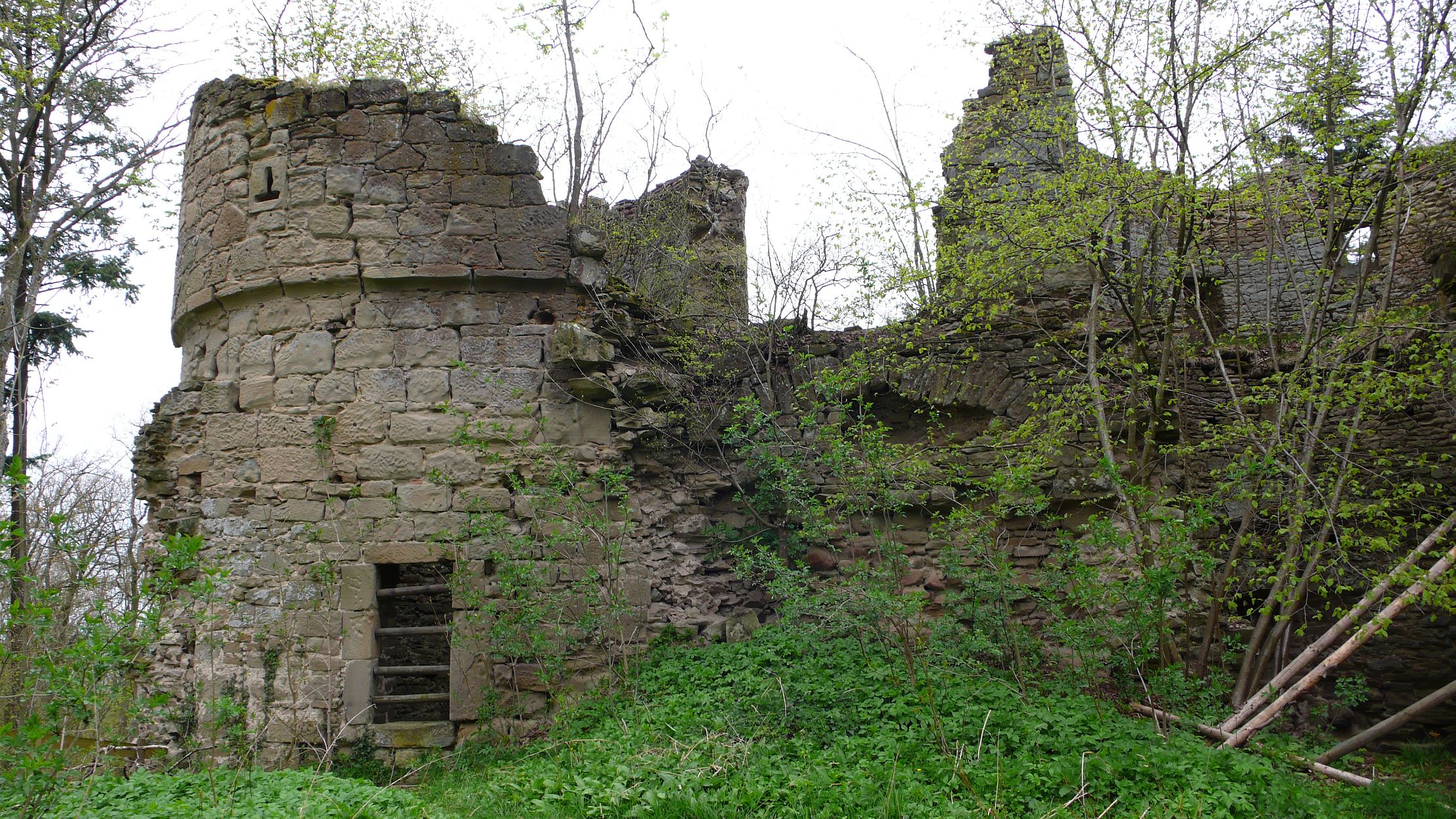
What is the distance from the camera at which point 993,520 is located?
18.6ft

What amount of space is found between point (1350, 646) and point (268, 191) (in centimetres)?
744

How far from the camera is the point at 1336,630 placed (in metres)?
4.98

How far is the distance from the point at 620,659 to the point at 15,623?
3.40 meters

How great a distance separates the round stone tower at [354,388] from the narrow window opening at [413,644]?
0.14 ft

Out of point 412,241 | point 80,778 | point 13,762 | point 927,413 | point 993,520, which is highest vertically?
point 412,241

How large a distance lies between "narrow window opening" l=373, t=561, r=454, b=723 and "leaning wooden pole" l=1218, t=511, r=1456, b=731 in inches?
190

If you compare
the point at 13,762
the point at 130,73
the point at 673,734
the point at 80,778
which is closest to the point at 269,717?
the point at 80,778

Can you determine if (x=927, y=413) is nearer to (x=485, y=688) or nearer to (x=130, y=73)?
(x=485, y=688)

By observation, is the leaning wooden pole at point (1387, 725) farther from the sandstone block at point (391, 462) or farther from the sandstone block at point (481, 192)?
the sandstone block at point (481, 192)

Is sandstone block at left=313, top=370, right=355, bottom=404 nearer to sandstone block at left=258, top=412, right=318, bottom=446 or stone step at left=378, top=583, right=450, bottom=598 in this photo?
sandstone block at left=258, top=412, right=318, bottom=446

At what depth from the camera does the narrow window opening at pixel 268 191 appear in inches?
255

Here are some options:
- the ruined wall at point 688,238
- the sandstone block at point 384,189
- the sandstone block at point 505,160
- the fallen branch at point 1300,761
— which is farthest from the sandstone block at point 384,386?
the fallen branch at point 1300,761

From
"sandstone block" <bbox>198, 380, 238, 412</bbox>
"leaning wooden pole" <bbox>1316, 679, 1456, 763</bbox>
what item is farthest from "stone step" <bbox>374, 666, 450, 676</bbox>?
"leaning wooden pole" <bbox>1316, 679, 1456, 763</bbox>

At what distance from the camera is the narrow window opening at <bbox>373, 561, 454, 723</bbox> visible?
19.6ft
